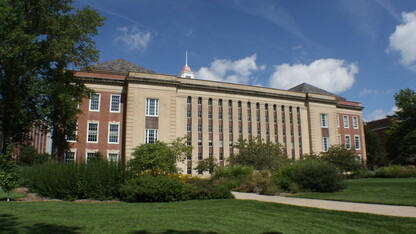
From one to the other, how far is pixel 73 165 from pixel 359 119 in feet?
174

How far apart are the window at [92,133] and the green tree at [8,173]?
23.1 m

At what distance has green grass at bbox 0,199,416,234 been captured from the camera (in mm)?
7250

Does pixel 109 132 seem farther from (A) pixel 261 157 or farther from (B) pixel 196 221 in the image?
(B) pixel 196 221

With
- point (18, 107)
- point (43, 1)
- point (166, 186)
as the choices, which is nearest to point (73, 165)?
point (166, 186)

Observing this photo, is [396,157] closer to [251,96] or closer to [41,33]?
[251,96]

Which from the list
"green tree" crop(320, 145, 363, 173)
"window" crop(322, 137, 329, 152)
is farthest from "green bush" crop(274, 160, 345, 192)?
"window" crop(322, 137, 329, 152)

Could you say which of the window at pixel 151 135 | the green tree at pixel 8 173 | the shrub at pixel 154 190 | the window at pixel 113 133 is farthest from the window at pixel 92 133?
the shrub at pixel 154 190

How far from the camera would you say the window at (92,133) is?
3662cm

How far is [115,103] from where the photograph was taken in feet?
127

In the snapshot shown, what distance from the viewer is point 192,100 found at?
41.9m

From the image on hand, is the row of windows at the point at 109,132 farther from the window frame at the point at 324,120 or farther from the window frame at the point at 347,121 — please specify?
the window frame at the point at 347,121

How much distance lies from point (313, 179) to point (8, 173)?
589 inches

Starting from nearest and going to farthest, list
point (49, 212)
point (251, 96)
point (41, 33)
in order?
point (49, 212), point (41, 33), point (251, 96)

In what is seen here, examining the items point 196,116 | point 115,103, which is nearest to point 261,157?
point 196,116
